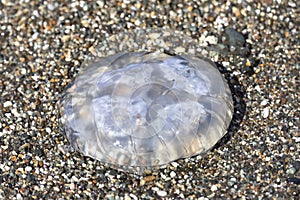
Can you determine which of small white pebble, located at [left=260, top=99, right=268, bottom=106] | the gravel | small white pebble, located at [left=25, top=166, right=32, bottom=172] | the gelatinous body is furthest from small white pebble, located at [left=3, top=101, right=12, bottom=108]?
small white pebble, located at [left=260, top=99, right=268, bottom=106]

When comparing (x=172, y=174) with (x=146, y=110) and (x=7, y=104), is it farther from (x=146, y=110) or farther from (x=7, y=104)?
(x=7, y=104)

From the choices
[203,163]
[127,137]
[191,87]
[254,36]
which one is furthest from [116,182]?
[254,36]

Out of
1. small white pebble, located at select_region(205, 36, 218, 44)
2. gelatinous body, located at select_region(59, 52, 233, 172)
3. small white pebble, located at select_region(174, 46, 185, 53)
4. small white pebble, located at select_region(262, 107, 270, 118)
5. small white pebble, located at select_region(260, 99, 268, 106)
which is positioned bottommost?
small white pebble, located at select_region(262, 107, 270, 118)

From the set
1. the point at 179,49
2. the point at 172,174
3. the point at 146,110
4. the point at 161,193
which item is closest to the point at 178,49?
the point at 179,49

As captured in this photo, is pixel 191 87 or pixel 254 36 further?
pixel 254 36

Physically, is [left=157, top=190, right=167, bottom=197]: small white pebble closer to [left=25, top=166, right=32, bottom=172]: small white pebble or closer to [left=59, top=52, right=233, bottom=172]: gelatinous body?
[left=59, top=52, right=233, bottom=172]: gelatinous body

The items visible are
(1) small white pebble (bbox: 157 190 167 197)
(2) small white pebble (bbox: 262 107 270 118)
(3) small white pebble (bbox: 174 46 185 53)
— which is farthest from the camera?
(3) small white pebble (bbox: 174 46 185 53)

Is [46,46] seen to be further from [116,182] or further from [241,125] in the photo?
[241,125]

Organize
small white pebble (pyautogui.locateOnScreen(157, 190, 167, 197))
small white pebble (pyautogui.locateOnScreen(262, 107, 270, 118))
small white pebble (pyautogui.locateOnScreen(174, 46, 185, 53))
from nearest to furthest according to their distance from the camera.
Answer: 1. small white pebble (pyautogui.locateOnScreen(157, 190, 167, 197))
2. small white pebble (pyautogui.locateOnScreen(262, 107, 270, 118))
3. small white pebble (pyautogui.locateOnScreen(174, 46, 185, 53))
